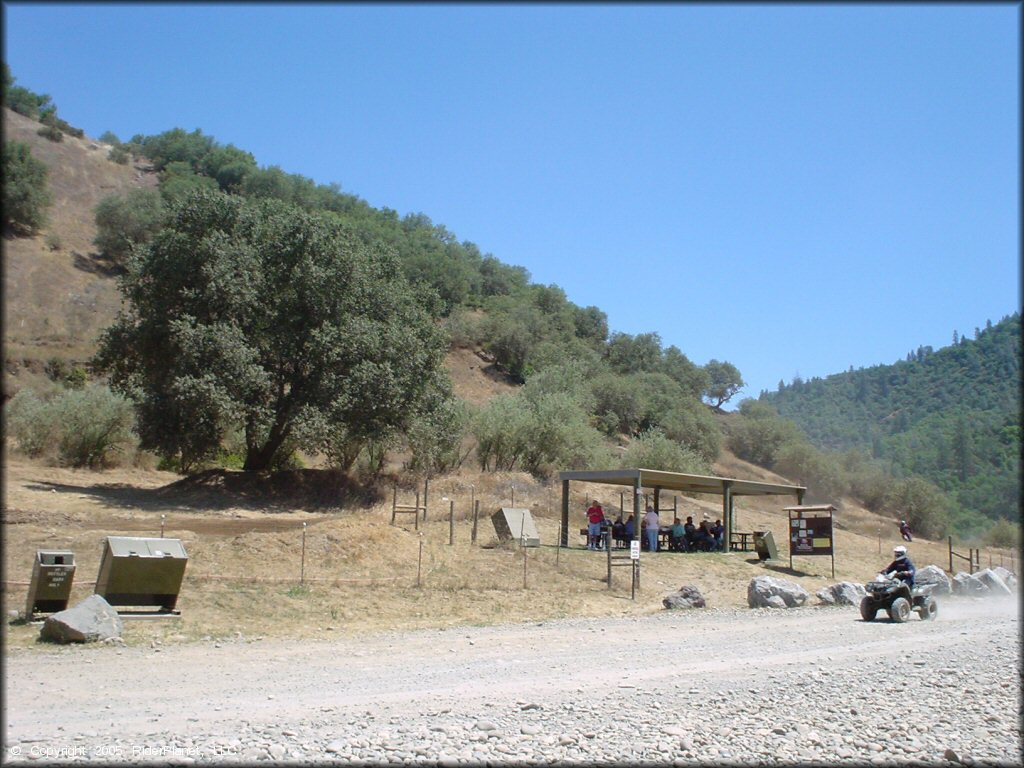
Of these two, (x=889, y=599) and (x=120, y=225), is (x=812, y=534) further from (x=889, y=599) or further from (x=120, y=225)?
(x=120, y=225)

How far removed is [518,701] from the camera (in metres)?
9.72

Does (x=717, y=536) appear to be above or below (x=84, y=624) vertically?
above

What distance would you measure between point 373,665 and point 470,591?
7.16 m

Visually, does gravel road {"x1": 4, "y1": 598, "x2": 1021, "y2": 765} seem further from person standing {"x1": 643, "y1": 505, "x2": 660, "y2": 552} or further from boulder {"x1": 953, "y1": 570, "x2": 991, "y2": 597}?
person standing {"x1": 643, "y1": 505, "x2": 660, "y2": 552}

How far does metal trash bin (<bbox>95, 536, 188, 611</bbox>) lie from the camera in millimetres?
14414

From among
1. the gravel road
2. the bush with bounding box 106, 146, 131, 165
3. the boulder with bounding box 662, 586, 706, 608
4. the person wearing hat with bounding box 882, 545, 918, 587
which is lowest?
the gravel road

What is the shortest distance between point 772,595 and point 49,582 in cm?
1539

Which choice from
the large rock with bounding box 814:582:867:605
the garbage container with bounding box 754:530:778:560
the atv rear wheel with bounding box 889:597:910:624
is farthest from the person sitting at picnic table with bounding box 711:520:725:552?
the atv rear wheel with bounding box 889:597:910:624

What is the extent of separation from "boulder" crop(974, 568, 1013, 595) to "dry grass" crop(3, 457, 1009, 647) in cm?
418

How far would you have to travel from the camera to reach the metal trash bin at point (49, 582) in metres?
13.6

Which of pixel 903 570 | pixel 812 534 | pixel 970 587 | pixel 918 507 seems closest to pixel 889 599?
pixel 903 570

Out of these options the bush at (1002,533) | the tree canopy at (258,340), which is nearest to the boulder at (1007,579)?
the bush at (1002,533)

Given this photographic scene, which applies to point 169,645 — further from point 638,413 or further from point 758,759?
point 638,413

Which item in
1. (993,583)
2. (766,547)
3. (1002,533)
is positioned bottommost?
(993,583)
